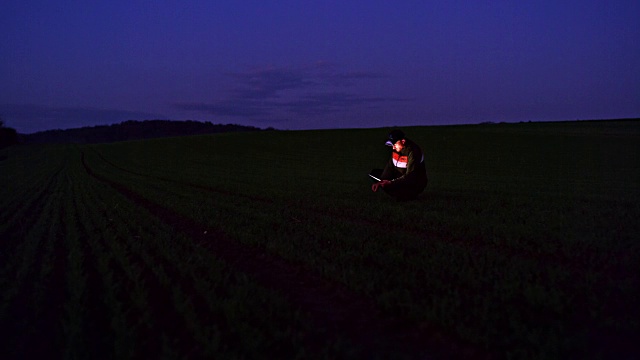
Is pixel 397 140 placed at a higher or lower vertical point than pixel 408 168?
Result: higher

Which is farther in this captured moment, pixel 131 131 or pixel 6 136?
pixel 131 131

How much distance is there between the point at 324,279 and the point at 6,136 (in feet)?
407

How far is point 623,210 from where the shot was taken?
11.9 meters

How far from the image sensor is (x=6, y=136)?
107812 mm

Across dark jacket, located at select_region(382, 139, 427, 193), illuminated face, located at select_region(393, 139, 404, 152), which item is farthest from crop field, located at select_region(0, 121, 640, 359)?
illuminated face, located at select_region(393, 139, 404, 152)

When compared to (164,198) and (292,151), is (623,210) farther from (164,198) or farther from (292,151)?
(292,151)

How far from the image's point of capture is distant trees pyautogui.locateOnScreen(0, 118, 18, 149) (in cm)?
10465

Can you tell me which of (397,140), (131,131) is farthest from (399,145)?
(131,131)

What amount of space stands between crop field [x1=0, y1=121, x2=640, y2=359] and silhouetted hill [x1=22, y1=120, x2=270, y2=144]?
406 feet

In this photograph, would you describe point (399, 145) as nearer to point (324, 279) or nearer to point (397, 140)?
point (397, 140)

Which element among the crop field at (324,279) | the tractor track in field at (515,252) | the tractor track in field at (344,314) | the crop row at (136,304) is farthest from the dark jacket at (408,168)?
the crop row at (136,304)

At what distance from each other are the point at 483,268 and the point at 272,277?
2.90 m

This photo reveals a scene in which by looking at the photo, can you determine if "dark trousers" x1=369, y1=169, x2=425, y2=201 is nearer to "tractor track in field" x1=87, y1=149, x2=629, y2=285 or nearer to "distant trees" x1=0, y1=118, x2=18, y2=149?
"tractor track in field" x1=87, y1=149, x2=629, y2=285

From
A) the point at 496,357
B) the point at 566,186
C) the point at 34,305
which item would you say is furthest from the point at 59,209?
the point at 566,186
